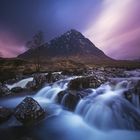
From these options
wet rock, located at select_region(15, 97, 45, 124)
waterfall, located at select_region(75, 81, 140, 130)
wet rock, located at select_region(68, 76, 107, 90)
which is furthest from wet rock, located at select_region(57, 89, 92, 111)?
wet rock, located at select_region(15, 97, 45, 124)

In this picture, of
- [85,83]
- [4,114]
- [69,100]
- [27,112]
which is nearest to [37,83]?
[85,83]

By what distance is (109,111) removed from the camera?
10.6 meters

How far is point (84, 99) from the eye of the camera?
489 inches

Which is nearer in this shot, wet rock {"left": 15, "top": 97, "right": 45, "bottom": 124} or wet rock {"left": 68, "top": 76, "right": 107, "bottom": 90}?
wet rock {"left": 15, "top": 97, "right": 45, "bottom": 124}

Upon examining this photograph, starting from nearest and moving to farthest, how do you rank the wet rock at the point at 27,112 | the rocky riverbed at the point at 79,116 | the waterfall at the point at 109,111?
the rocky riverbed at the point at 79,116 → the waterfall at the point at 109,111 → the wet rock at the point at 27,112

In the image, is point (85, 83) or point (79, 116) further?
point (85, 83)

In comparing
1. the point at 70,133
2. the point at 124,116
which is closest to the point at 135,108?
the point at 124,116

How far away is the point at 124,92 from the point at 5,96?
10.6 meters

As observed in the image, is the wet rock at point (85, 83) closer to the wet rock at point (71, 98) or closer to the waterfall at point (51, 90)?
the wet rock at point (71, 98)

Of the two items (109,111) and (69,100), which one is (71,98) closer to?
(69,100)

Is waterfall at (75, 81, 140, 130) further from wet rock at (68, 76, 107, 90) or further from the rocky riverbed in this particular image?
wet rock at (68, 76, 107, 90)

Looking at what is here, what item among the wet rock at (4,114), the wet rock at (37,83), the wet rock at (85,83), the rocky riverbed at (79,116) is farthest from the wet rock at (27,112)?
the wet rock at (37,83)

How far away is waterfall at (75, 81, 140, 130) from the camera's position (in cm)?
987

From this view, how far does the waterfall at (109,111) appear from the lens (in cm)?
987
